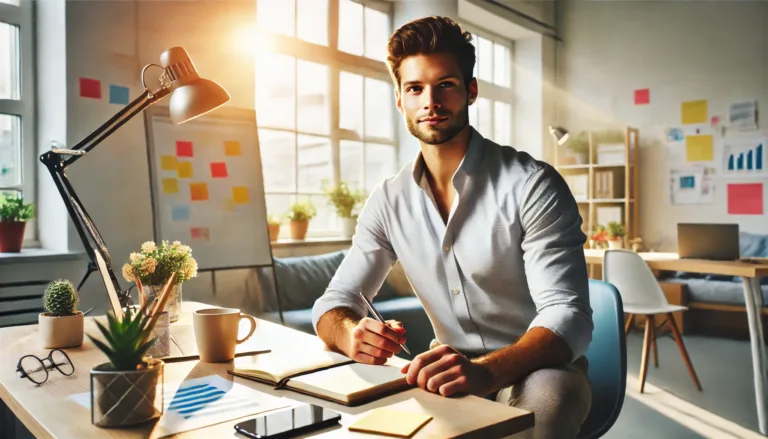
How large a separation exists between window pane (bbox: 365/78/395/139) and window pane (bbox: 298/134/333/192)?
1.73 ft

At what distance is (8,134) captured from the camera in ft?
10.6

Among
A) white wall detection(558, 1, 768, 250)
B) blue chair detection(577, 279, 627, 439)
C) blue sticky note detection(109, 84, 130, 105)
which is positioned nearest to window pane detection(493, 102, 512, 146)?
white wall detection(558, 1, 768, 250)

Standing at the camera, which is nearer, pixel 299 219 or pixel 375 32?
pixel 299 219

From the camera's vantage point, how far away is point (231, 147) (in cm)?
364

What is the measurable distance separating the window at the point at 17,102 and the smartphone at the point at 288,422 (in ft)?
9.74

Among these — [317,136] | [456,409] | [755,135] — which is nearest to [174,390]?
[456,409]

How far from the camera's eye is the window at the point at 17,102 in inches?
127

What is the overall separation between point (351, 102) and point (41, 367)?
4.24 meters

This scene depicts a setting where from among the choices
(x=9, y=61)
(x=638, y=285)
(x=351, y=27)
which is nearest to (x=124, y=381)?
(x=9, y=61)

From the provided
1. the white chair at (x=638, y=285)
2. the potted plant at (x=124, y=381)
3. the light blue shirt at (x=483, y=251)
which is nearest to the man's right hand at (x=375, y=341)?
the light blue shirt at (x=483, y=251)

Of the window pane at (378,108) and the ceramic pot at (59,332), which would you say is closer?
the ceramic pot at (59,332)

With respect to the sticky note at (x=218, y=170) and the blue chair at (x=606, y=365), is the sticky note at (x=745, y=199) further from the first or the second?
the blue chair at (x=606, y=365)

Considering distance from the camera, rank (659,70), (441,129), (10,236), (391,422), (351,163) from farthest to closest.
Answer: (659,70) < (351,163) < (10,236) < (441,129) < (391,422)

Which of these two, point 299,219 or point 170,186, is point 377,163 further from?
point 170,186
